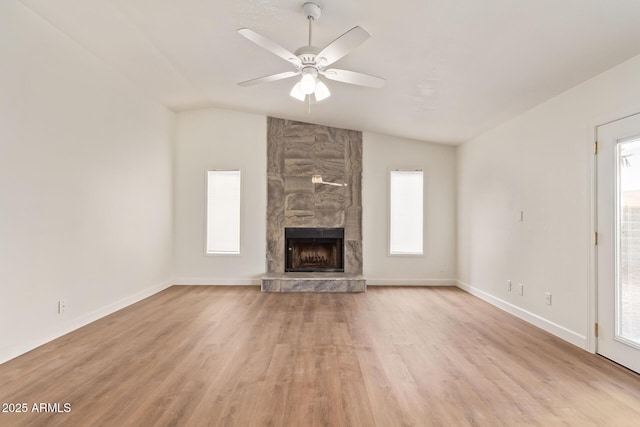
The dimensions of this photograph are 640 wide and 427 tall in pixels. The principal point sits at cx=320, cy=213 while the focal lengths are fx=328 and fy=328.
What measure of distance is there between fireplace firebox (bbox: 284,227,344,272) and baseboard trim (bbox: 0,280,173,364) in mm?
2249

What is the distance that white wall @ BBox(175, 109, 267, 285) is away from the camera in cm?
582

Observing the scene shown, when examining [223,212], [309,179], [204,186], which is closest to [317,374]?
[309,179]

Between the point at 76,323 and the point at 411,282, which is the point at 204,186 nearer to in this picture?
the point at 76,323

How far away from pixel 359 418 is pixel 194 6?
3.37m

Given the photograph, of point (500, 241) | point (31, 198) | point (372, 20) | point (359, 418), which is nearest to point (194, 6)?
point (372, 20)

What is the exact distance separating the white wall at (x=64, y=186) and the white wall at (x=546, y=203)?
506cm

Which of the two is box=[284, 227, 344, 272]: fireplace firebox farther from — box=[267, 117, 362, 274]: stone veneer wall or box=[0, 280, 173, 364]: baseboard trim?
box=[0, 280, 173, 364]: baseboard trim

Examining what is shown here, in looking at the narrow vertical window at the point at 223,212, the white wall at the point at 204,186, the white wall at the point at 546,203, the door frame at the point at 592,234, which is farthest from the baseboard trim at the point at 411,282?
the door frame at the point at 592,234

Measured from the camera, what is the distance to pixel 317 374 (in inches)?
98.6

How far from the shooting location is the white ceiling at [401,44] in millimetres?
2352

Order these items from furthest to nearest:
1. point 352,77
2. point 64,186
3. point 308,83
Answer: point 64,186
point 352,77
point 308,83

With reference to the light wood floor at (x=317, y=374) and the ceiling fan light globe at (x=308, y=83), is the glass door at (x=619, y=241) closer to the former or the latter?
the light wood floor at (x=317, y=374)

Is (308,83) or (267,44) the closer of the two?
(267,44)

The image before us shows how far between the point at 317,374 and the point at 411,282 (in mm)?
3757
